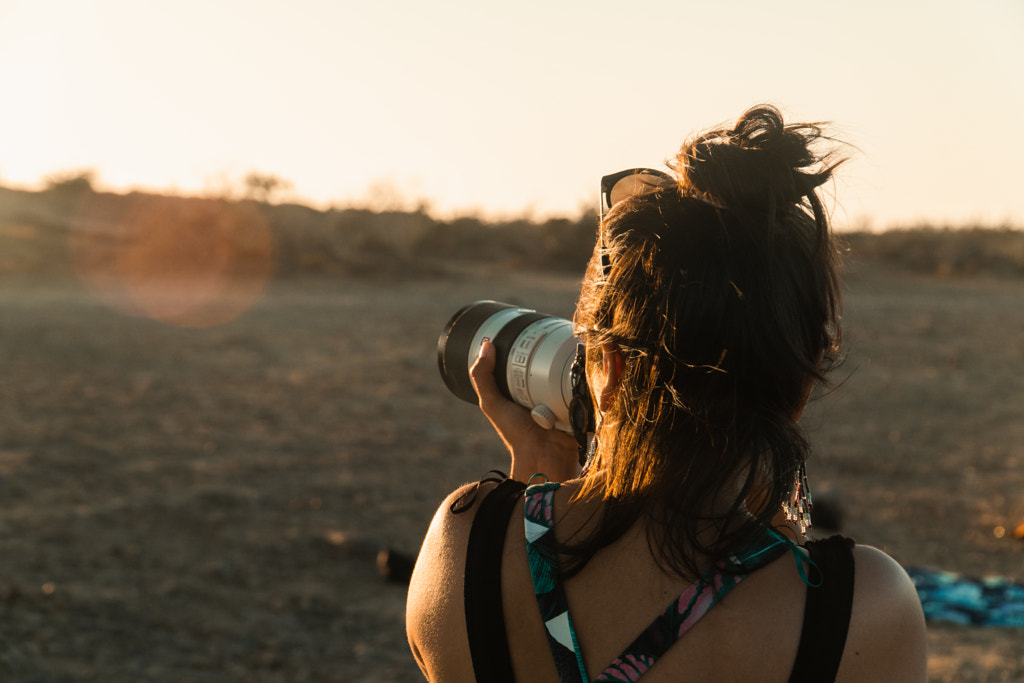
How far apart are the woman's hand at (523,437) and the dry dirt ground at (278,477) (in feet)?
1.80

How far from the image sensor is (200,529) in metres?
4.29

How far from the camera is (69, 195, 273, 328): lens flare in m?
10.4

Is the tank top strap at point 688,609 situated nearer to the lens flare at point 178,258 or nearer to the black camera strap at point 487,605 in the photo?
the black camera strap at point 487,605

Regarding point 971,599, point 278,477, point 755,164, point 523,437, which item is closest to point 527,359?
point 523,437

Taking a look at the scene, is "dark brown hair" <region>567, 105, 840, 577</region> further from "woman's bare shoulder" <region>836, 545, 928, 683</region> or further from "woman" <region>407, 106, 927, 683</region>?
"woman's bare shoulder" <region>836, 545, 928, 683</region>

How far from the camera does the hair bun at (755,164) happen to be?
1008mm

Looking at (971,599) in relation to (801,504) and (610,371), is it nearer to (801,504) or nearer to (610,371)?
(801,504)

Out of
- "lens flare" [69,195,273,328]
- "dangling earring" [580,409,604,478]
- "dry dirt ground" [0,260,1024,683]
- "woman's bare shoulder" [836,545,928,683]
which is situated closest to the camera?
"woman's bare shoulder" [836,545,928,683]

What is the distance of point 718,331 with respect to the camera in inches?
39.3

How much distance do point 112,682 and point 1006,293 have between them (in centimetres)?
1637

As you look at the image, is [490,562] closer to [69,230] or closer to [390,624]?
[390,624]

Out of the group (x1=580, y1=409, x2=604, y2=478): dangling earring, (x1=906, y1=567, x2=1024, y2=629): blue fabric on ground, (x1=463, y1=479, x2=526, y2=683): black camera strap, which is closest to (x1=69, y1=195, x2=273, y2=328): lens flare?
(x1=906, y1=567, x2=1024, y2=629): blue fabric on ground

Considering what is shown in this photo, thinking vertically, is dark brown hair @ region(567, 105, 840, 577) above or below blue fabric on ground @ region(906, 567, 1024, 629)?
above

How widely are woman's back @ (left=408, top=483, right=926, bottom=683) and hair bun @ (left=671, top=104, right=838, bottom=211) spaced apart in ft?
1.36
